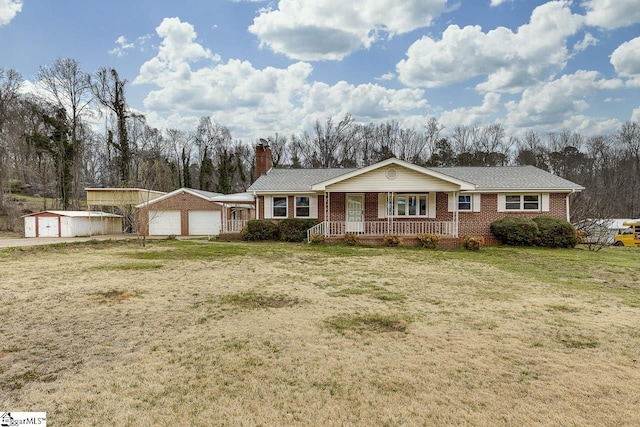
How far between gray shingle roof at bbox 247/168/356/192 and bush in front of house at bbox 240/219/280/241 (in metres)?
2.03

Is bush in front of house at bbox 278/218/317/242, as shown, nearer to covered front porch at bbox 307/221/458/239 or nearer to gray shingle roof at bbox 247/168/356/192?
covered front porch at bbox 307/221/458/239

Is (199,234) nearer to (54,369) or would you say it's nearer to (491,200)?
(491,200)

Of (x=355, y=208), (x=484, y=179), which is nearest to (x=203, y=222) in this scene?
(x=355, y=208)

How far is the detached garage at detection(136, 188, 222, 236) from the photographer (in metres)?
25.4

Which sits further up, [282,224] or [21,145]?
[21,145]

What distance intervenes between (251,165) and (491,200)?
1414 inches

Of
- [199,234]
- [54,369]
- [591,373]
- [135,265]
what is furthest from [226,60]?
[591,373]

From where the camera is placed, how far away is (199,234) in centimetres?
2547

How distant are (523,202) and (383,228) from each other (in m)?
7.59

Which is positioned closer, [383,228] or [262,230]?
[383,228]

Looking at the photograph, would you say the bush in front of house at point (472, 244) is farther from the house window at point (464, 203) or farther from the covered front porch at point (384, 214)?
the house window at point (464, 203)

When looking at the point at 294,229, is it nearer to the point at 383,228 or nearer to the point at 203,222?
the point at 383,228

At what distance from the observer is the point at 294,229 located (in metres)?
19.3

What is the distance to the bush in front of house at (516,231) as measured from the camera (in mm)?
17047
